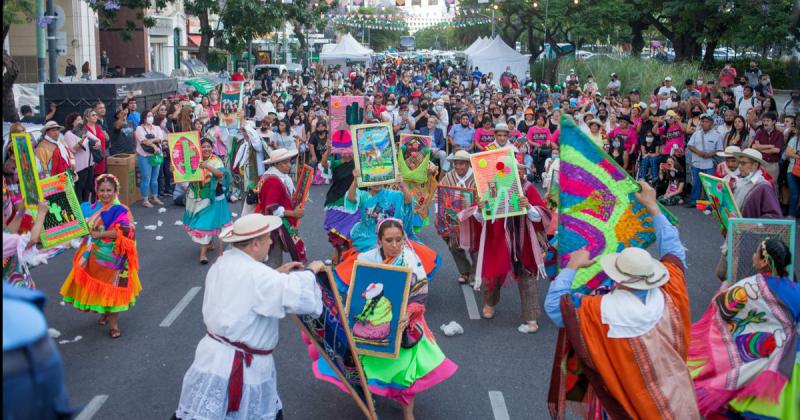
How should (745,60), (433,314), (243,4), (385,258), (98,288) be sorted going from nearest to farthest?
(385,258)
(98,288)
(433,314)
(243,4)
(745,60)

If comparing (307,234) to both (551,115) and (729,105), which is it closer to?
(551,115)

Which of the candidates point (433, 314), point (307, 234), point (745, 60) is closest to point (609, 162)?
point (433, 314)

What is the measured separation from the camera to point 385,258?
20.8 ft

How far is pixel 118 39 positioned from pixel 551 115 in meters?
28.3

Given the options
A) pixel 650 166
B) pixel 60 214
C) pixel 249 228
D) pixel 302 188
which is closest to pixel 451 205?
pixel 302 188

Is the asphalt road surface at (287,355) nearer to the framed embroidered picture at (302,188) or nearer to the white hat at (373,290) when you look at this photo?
the white hat at (373,290)

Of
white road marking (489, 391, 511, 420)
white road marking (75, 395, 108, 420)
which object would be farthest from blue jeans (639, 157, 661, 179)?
white road marking (75, 395, 108, 420)

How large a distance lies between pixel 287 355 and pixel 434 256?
164cm

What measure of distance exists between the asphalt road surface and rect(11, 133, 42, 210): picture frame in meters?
1.52

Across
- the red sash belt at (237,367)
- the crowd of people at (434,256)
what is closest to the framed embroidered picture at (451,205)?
the crowd of people at (434,256)

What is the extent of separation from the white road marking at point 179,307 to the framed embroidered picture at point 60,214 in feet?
4.93

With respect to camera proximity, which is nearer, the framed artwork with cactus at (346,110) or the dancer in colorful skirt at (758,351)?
the dancer in colorful skirt at (758,351)

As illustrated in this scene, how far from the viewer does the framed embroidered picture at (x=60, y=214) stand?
7402 millimetres

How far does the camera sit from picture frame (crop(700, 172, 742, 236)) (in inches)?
310
